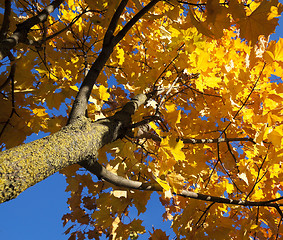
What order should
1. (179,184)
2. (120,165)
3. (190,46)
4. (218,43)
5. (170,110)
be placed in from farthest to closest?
(218,43) → (190,46) → (120,165) → (170,110) → (179,184)

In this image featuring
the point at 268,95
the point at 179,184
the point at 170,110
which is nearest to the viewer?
the point at 179,184

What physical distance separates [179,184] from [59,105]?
141 centimetres

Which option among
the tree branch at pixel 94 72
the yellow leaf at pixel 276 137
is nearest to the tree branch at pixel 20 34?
the tree branch at pixel 94 72

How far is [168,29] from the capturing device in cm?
192

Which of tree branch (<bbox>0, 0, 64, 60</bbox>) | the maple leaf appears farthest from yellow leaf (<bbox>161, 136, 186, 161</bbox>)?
tree branch (<bbox>0, 0, 64, 60</bbox>)

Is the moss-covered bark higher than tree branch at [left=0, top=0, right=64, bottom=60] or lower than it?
lower

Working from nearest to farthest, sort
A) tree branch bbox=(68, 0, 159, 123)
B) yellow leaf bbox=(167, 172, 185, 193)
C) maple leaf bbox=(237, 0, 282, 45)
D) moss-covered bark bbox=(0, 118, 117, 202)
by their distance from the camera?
moss-covered bark bbox=(0, 118, 117, 202) → maple leaf bbox=(237, 0, 282, 45) → tree branch bbox=(68, 0, 159, 123) → yellow leaf bbox=(167, 172, 185, 193)

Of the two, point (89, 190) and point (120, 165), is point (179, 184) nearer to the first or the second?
point (120, 165)

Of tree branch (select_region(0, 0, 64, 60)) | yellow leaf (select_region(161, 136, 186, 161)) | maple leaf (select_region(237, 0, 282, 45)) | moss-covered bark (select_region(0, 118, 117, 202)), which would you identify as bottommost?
moss-covered bark (select_region(0, 118, 117, 202))

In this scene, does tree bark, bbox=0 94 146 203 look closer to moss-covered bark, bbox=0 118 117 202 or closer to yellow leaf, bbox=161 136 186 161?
moss-covered bark, bbox=0 118 117 202

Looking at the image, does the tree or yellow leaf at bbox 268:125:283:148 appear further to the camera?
yellow leaf at bbox 268:125:283:148

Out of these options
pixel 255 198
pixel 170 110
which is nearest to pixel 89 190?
pixel 170 110

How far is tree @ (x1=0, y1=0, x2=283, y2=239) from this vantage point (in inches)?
39.4

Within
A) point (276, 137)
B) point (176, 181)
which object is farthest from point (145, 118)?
point (276, 137)
